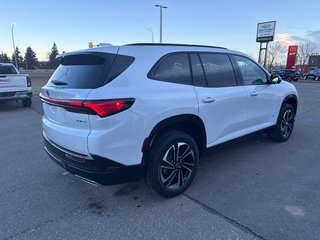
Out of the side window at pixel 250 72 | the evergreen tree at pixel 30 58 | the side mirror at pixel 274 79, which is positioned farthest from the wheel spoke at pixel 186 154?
the evergreen tree at pixel 30 58

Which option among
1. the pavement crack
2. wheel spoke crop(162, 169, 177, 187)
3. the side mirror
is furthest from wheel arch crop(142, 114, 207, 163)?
the side mirror

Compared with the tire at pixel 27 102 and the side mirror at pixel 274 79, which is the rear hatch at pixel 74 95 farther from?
the tire at pixel 27 102

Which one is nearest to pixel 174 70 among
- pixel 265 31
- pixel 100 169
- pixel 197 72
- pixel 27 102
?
pixel 197 72

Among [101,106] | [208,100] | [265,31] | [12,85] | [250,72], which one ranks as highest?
[265,31]

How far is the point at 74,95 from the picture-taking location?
2668 mm

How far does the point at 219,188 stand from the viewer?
11.6 ft

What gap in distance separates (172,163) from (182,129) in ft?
1.53

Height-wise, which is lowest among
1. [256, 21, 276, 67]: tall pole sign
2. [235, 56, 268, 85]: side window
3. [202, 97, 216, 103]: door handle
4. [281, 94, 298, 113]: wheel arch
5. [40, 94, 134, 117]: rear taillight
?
[281, 94, 298, 113]: wheel arch

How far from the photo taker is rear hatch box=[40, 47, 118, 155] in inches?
104

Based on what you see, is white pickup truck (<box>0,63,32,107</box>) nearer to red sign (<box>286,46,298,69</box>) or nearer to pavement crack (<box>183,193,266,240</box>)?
pavement crack (<box>183,193,266,240</box>)

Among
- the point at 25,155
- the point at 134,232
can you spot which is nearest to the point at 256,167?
the point at 134,232

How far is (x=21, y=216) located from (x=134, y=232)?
4.26 feet

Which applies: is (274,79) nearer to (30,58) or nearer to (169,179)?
(169,179)

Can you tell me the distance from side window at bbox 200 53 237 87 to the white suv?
1cm
